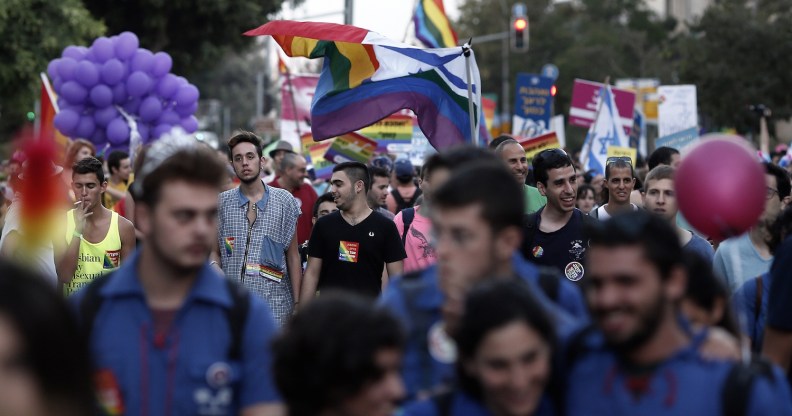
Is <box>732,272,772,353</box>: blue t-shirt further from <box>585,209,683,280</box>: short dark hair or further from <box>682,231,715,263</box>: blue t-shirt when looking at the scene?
<box>585,209,683,280</box>: short dark hair

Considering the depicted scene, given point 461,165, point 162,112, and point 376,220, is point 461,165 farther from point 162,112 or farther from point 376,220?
point 162,112

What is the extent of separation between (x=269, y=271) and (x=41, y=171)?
227 inches

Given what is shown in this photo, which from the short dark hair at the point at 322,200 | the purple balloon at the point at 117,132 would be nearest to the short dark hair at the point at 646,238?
the short dark hair at the point at 322,200

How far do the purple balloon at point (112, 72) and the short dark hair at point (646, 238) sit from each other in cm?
1368

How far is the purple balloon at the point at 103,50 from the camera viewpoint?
664 inches

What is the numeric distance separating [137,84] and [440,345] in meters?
13.4

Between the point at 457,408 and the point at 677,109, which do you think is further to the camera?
the point at 677,109

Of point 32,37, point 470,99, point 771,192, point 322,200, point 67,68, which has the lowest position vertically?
point 322,200

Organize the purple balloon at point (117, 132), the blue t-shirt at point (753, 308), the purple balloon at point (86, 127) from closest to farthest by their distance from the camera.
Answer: the blue t-shirt at point (753, 308) → the purple balloon at point (117, 132) → the purple balloon at point (86, 127)

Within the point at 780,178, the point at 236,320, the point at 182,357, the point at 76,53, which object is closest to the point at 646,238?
the point at 236,320

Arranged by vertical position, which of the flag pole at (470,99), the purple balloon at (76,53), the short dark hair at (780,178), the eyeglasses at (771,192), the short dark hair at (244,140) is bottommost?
the eyeglasses at (771,192)

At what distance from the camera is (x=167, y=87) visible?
17109 millimetres

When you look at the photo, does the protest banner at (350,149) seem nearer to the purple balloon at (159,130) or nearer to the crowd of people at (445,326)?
the purple balloon at (159,130)

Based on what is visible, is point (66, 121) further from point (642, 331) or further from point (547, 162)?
point (642, 331)
